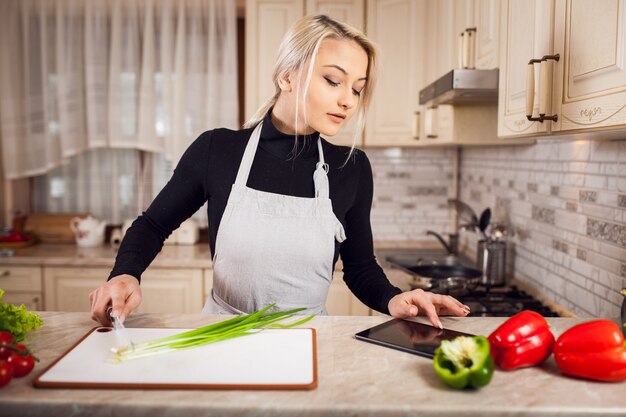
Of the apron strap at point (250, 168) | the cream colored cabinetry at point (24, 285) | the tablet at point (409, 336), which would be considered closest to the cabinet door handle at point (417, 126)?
the apron strap at point (250, 168)

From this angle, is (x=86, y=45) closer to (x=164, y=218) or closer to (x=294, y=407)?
(x=164, y=218)

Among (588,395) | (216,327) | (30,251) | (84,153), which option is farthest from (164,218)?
(84,153)

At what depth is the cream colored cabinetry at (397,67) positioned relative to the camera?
3479 mm

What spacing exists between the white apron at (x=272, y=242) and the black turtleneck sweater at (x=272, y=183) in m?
0.03

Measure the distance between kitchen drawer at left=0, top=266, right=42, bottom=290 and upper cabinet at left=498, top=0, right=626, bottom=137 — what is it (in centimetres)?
266

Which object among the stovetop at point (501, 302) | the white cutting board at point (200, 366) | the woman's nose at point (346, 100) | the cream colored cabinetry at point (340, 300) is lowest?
the cream colored cabinetry at point (340, 300)

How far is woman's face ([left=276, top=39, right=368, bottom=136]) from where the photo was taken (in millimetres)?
1616

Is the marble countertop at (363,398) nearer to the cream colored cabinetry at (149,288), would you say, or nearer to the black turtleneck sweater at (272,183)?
the black turtleneck sweater at (272,183)

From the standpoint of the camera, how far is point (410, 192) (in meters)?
4.02

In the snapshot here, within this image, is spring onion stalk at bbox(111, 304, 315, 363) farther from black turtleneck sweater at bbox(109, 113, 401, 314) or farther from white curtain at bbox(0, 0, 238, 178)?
white curtain at bbox(0, 0, 238, 178)

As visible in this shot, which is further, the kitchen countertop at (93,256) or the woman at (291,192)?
the kitchen countertop at (93,256)

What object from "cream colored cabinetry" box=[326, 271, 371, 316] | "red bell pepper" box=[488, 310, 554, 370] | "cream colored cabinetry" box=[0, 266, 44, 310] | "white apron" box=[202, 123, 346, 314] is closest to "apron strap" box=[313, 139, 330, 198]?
"white apron" box=[202, 123, 346, 314]

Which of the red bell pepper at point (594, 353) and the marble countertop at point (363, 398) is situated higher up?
the red bell pepper at point (594, 353)

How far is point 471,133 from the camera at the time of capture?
111 inches
